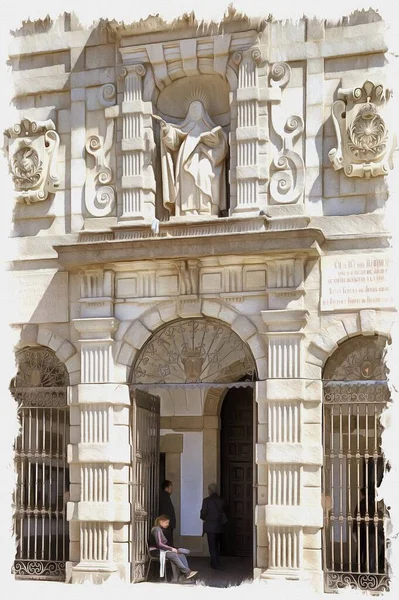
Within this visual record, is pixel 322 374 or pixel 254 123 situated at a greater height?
pixel 254 123

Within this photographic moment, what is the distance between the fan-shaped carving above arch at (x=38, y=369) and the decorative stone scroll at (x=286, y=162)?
3.42 m

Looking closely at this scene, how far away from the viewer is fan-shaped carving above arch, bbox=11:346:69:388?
1317 centimetres

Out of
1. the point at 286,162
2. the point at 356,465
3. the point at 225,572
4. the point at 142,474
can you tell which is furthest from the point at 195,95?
the point at 225,572

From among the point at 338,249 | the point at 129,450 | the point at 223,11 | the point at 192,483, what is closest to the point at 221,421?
the point at 192,483

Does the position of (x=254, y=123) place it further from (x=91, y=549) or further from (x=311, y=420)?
(x=91, y=549)

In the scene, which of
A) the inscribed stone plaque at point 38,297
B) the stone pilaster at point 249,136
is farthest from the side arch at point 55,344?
the stone pilaster at point 249,136

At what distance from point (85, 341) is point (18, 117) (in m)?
3.13

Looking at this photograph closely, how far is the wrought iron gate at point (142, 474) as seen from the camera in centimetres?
1257

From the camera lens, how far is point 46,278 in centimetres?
1316

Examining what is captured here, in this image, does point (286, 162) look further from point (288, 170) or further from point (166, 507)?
point (166, 507)

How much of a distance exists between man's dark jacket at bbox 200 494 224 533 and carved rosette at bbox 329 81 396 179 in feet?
17.0

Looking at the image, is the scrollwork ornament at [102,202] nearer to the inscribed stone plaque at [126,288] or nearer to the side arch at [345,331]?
the inscribed stone plaque at [126,288]

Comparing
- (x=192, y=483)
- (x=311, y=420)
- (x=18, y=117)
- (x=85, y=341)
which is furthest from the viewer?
(x=192, y=483)

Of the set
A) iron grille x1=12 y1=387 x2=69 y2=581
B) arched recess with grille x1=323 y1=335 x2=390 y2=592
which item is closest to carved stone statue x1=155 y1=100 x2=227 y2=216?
arched recess with grille x1=323 y1=335 x2=390 y2=592
